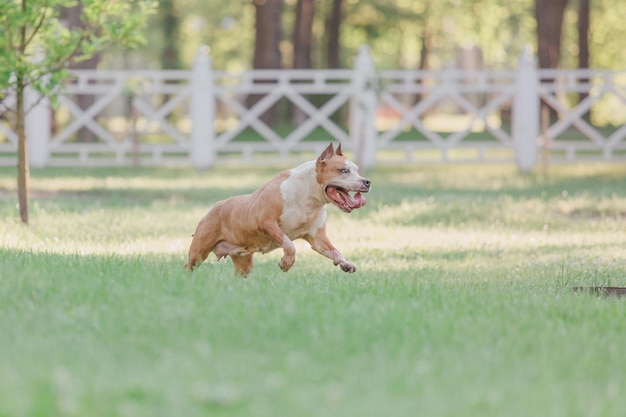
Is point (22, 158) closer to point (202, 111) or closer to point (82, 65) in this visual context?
point (202, 111)

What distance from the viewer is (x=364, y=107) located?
2362 cm

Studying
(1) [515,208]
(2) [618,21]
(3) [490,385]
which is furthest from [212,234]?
(2) [618,21]

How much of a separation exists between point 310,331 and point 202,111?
17614 mm

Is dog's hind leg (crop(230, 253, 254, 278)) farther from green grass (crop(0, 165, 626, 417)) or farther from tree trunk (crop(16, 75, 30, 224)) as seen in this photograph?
tree trunk (crop(16, 75, 30, 224))

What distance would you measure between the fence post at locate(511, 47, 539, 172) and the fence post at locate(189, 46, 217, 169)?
609 cm

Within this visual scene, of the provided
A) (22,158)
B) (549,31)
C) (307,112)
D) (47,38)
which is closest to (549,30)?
(549,31)

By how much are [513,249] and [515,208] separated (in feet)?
13.0

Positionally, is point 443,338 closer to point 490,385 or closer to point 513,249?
point 490,385

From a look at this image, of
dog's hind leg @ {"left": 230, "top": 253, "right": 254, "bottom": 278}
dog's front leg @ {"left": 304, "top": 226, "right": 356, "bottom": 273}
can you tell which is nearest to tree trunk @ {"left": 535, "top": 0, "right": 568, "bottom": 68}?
dog's hind leg @ {"left": 230, "top": 253, "right": 254, "bottom": 278}

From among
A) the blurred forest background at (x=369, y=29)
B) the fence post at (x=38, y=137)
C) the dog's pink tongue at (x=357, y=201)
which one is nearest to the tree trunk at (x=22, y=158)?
the dog's pink tongue at (x=357, y=201)

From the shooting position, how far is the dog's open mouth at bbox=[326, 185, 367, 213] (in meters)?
8.73

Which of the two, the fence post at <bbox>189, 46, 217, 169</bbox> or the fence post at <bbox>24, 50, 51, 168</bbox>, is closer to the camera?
the fence post at <bbox>24, 50, 51, 168</bbox>

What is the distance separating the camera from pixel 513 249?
1245cm

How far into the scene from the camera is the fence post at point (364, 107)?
23.7 m
